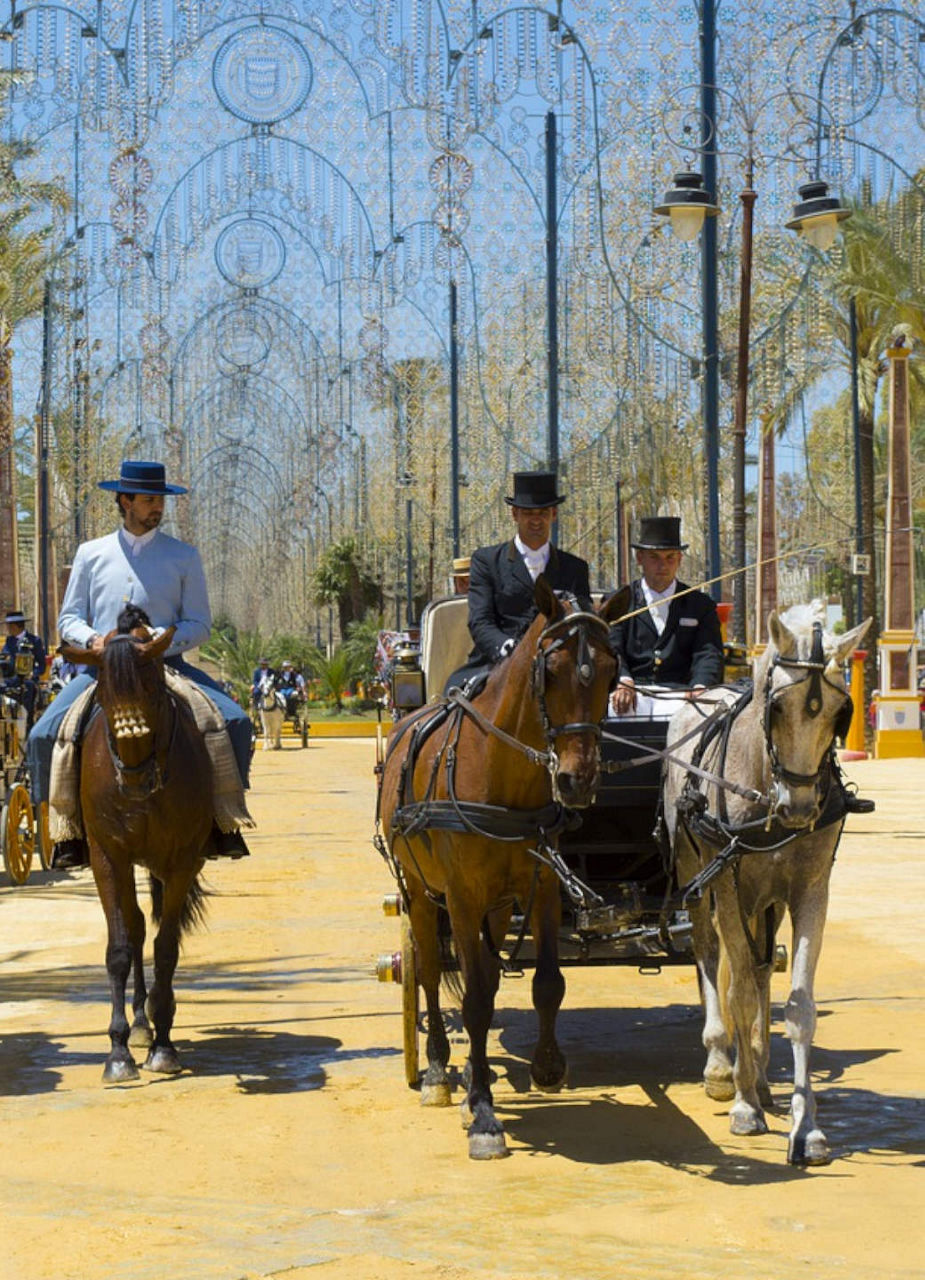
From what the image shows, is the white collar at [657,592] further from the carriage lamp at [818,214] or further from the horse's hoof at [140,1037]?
the carriage lamp at [818,214]

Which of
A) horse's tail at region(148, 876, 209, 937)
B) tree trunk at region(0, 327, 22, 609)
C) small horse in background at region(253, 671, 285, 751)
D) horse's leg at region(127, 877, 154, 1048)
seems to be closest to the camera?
horse's leg at region(127, 877, 154, 1048)

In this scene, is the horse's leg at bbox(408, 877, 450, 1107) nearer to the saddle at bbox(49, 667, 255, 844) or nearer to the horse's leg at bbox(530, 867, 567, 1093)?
the horse's leg at bbox(530, 867, 567, 1093)

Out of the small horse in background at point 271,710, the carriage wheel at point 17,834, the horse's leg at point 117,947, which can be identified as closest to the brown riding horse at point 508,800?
the horse's leg at point 117,947

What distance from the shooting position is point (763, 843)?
7238 millimetres

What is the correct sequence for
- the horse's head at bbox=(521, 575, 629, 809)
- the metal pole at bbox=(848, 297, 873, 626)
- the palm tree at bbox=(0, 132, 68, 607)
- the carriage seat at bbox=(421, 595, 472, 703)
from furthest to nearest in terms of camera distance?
the metal pole at bbox=(848, 297, 873, 626) < the palm tree at bbox=(0, 132, 68, 607) < the carriage seat at bbox=(421, 595, 472, 703) < the horse's head at bbox=(521, 575, 629, 809)

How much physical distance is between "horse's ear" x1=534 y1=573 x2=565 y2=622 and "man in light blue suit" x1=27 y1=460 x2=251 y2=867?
2.76m

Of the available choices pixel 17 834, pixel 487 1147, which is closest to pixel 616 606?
pixel 487 1147

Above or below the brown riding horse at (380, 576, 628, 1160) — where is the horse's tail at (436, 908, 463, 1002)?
below

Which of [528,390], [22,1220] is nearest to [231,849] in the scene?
[22,1220]

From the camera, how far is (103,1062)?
29.4 ft

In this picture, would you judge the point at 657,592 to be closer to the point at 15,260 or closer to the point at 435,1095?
the point at 435,1095

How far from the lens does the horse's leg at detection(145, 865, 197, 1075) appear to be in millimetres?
8703

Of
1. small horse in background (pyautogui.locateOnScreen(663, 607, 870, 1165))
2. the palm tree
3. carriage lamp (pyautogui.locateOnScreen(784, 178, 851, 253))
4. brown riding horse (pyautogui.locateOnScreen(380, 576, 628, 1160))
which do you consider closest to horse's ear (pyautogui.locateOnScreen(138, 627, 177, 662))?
brown riding horse (pyautogui.locateOnScreen(380, 576, 628, 1160))

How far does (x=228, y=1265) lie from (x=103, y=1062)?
138 inches
